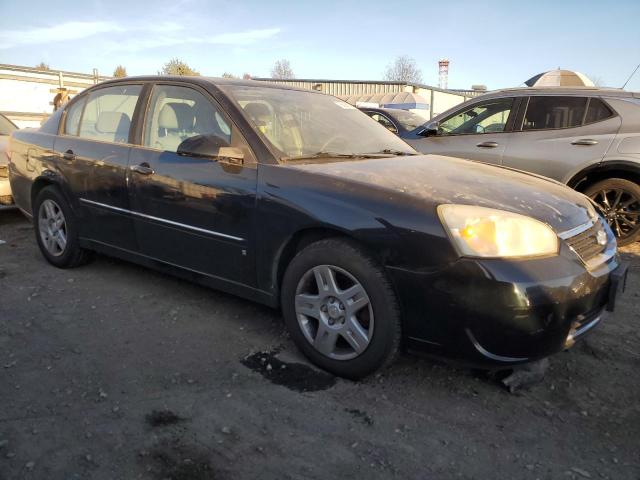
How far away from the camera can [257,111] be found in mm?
3328

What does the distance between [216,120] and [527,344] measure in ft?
7.32

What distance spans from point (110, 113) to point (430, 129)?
3601 mm

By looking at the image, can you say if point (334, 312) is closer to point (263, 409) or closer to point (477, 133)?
point (263, 409)

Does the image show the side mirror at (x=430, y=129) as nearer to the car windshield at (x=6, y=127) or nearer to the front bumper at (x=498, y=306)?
the front bumper at (x=498, y=306)

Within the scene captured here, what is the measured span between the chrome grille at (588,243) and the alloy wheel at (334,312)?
105cm

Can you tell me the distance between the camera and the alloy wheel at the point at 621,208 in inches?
205

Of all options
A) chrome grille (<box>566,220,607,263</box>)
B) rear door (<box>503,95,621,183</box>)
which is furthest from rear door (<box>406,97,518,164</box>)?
chrome grille (<box>566,220,607,263</box>)

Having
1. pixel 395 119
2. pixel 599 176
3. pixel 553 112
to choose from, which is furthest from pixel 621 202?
pixel 395 119

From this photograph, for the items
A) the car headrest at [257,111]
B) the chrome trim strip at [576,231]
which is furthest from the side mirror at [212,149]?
the chrome trim strip at [576,231]

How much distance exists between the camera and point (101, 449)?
2170 mm

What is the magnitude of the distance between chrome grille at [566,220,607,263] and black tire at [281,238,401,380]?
0.93 meters

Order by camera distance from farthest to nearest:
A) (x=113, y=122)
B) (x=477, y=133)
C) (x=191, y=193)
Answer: (x=477, y=133), (x=113, y=122), (x=191, y=193)

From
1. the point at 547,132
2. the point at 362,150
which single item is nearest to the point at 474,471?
the point at 362,150

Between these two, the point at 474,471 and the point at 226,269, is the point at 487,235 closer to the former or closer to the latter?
the point at 474,471
